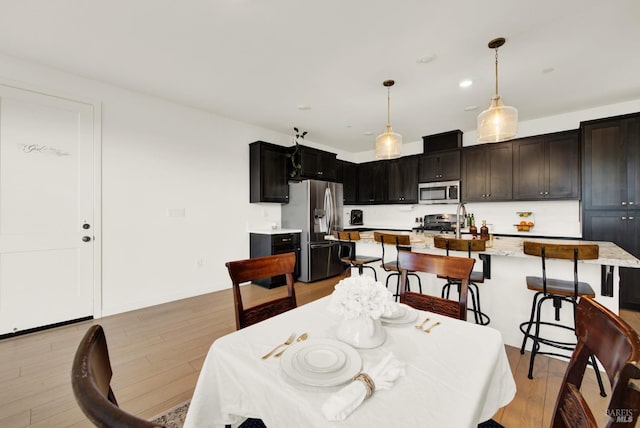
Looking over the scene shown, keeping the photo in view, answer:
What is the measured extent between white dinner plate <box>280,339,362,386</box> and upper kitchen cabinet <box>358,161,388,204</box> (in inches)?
214

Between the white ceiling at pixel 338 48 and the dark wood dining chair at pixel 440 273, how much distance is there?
187 centimetres

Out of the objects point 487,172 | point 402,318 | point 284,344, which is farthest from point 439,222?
point 284,344

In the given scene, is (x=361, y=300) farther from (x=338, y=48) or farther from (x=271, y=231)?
(x=271, y=231)

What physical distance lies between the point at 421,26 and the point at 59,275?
14.2ft

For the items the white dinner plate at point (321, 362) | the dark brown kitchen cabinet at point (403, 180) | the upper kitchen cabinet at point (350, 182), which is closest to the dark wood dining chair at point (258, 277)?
the white dinner plate at point (321, 362)

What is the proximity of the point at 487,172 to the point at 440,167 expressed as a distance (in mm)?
801

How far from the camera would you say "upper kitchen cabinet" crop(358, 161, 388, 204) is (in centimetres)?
621

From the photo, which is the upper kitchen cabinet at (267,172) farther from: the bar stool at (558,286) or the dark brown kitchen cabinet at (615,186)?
the dark brown kitchen cabinet at (615,186)

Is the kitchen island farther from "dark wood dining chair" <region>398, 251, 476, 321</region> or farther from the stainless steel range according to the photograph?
the stainless steel range

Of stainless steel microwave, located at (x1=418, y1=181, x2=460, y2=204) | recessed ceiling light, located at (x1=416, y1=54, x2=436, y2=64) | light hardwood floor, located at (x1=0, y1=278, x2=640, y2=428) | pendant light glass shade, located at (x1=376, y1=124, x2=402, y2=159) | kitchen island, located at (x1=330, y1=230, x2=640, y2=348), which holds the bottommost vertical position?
light hardwood floor, located at (x1=0, y1=278, x2=640, y2=428)

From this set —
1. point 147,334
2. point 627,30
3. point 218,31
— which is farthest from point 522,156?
point 147,334

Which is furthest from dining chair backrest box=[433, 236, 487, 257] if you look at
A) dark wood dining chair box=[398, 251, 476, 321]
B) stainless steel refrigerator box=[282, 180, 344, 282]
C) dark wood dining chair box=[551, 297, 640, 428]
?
stainless steel refrigerator box=[282, 180, 344, 282]

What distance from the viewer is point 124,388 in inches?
77.1

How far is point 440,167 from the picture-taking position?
5.25 m
